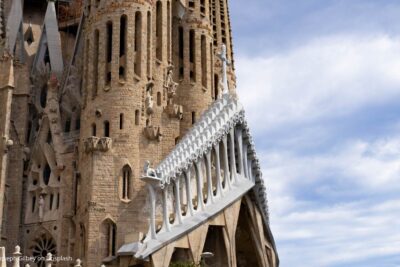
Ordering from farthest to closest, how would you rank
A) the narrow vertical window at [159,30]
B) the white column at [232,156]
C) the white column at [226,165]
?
1. the narrow vertical window at [159,30]
2. the white column at [232,156]
3. the white column at [226,165]

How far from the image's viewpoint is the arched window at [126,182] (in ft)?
90.4

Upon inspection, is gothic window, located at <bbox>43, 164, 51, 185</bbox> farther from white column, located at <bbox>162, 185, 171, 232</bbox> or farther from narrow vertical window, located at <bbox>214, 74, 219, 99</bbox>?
narrow vertical window, located at <bbox>214, 74, 219, 99</bbox>

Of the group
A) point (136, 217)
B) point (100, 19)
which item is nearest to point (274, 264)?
point (136, 217)

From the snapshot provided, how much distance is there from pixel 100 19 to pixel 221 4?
11.6 meters

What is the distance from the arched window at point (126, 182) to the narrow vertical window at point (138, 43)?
424cm

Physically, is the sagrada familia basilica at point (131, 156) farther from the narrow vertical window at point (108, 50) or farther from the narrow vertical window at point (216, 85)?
the narrow vertical window at point (216, 85)

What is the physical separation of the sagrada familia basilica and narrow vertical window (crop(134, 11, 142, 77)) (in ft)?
0.16

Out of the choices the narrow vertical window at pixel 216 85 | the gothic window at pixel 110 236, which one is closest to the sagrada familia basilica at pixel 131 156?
the gothic window at pixel 110 236

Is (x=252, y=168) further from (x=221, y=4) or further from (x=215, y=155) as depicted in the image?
(x=221, y=4)

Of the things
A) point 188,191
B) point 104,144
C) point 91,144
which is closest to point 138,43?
point 104,144

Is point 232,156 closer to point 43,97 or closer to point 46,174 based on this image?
point 46,174

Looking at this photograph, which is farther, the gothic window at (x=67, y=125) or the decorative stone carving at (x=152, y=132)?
the gothic window at (x=67, y=125)

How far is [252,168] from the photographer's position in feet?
107

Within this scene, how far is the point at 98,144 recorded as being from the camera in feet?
90.8
